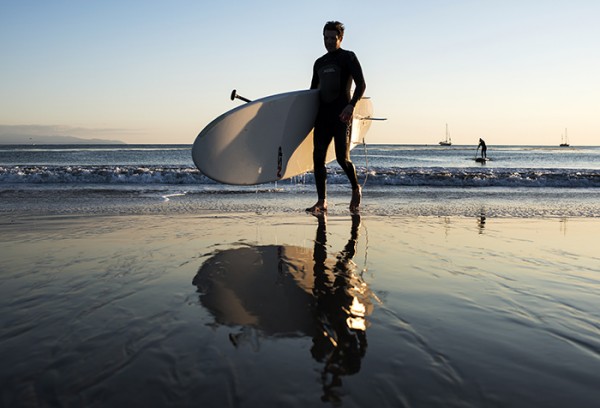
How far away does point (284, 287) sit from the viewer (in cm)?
224

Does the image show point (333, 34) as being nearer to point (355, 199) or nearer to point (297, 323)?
point (355, 199)

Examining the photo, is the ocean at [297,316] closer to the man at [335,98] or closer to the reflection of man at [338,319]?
the reflection of man at [338,319]

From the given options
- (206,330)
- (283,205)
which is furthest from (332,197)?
(206,330)

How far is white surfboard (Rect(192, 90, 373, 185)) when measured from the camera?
541 centimetres

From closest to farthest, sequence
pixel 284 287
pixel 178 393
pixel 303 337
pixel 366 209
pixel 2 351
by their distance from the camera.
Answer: pixel 178 393 < pixel 2 351 < pixel 303 337 < pixel 284 287 < pixel 366 209

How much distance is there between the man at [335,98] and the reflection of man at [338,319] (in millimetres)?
2369

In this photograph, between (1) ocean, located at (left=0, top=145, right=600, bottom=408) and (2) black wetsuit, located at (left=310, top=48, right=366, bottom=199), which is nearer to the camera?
(1) ocean, located at (left=0, top=145, right=600, bottom=408)

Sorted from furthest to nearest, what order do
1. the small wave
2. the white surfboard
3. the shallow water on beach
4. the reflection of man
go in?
1. the small wave
2. the white surfboard
3. the reflection of man
4. the shallow water on beach

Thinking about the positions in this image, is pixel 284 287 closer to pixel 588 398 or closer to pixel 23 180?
pixel 588 398

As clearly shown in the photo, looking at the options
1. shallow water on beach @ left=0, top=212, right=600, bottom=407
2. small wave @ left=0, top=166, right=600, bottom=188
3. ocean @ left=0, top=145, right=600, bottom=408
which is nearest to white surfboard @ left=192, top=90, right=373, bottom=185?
ocean @ left=0, top=145, right=600, bottom=408

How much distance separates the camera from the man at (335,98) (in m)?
5.07

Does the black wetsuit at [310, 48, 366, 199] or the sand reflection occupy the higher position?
the black wetsuit at [310, 48, 366, 199]

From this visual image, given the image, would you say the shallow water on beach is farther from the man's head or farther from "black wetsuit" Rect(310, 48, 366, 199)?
the man's head

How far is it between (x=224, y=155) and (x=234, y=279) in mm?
3285
